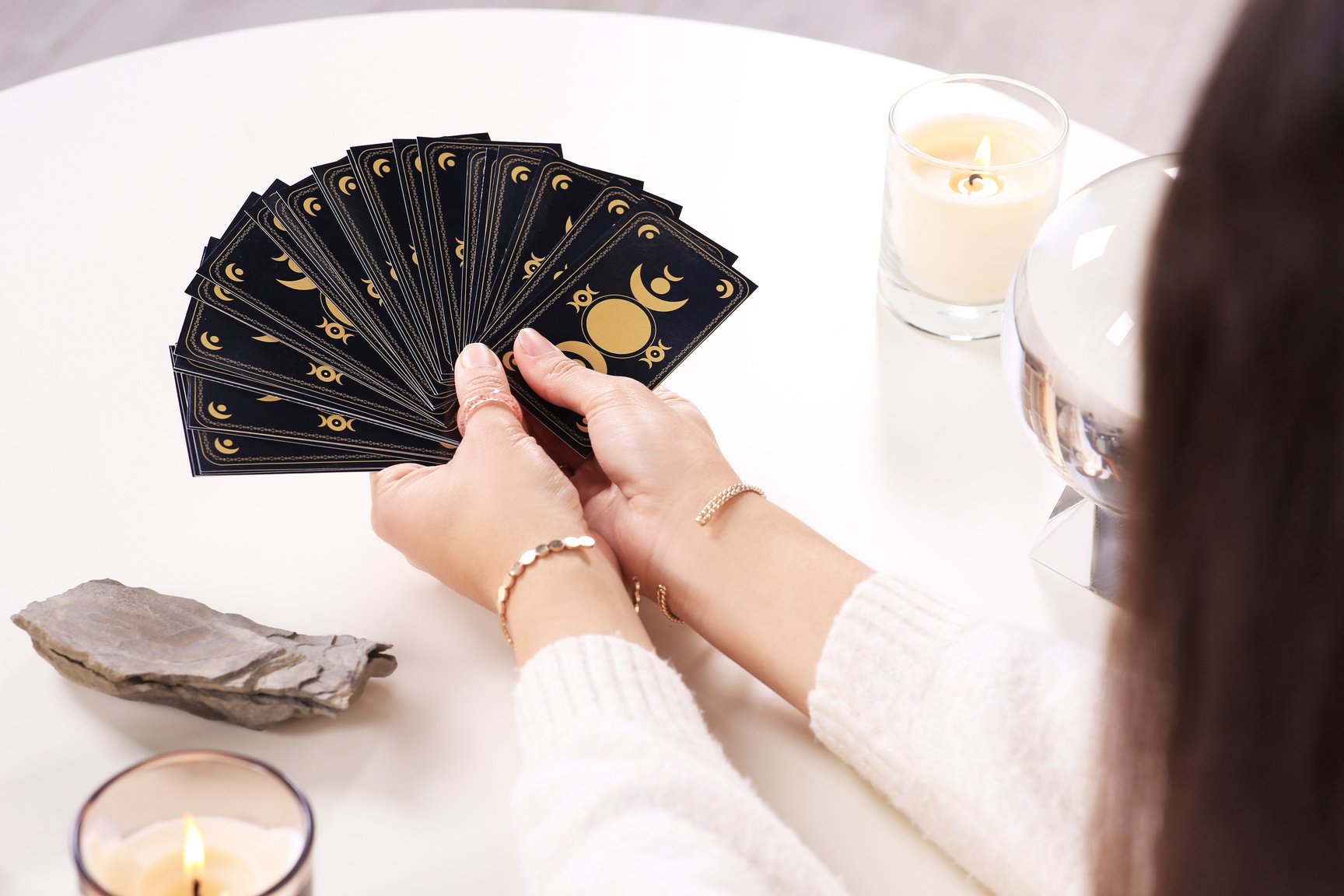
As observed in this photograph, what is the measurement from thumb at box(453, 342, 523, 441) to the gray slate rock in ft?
0.64

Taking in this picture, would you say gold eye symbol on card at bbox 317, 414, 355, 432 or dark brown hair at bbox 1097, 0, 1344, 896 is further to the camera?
gold eye symbol on card at bbox 317, 414, 355, 432

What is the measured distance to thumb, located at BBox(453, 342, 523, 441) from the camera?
94cm

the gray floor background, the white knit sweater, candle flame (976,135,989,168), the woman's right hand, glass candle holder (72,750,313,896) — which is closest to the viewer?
glass candle holder (72,750,313,896)

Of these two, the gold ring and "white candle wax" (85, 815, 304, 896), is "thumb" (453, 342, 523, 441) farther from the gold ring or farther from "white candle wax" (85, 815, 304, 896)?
"white candle wax" (85, 815, 304, 896)

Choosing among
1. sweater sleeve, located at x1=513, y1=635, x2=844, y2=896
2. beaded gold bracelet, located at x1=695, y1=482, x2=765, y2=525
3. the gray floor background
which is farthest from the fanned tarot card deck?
the gray floor background

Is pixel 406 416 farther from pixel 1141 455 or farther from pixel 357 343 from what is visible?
pixel 1141 455

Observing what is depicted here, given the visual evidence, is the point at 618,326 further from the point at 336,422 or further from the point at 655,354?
the point at 336,422

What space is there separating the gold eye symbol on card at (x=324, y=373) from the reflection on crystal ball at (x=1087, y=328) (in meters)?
0.51

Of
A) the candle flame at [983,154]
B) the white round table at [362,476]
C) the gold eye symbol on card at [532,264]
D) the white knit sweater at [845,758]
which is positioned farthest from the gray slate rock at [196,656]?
the candle flame at [983,154]

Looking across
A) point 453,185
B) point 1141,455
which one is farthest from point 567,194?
point 1141,455

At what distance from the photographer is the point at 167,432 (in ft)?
3.19

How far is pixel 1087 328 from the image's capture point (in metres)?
0.78

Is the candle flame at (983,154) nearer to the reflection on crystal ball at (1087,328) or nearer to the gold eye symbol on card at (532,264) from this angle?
the reflection on crystal ball at (1087,328)

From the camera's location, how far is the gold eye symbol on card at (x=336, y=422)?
951mm
